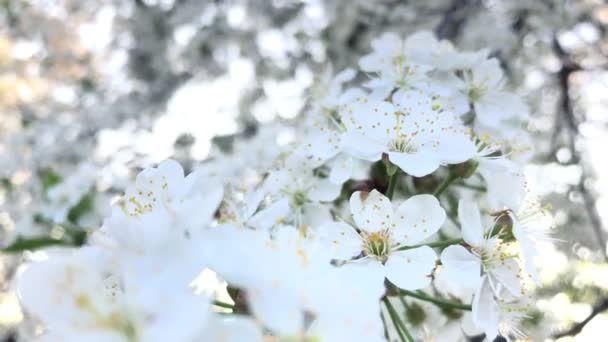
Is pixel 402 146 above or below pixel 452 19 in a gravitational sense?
above

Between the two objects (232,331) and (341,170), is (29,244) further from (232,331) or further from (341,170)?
(232,331)

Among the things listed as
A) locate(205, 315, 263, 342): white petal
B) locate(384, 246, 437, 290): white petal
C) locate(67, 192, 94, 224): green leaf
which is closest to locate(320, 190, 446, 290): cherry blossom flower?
locate(384, 246, 437, 290): white petal

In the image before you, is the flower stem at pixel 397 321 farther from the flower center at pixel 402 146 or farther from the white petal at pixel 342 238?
the flower center at pixel 402 146

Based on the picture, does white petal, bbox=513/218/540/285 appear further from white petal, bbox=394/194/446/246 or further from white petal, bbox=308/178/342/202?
white petal, bbox=308/178/342/202

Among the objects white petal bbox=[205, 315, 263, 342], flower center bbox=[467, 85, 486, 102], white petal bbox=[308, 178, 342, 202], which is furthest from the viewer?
flower center bbox=[467, 85, 486, 102]

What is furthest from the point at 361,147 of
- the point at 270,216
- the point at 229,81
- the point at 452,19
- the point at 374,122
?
the point at 229,81

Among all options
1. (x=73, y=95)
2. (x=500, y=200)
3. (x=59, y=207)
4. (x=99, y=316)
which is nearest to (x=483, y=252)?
(x=500, y=200)

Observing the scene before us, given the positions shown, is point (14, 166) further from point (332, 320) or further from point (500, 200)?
point (332, 320)
